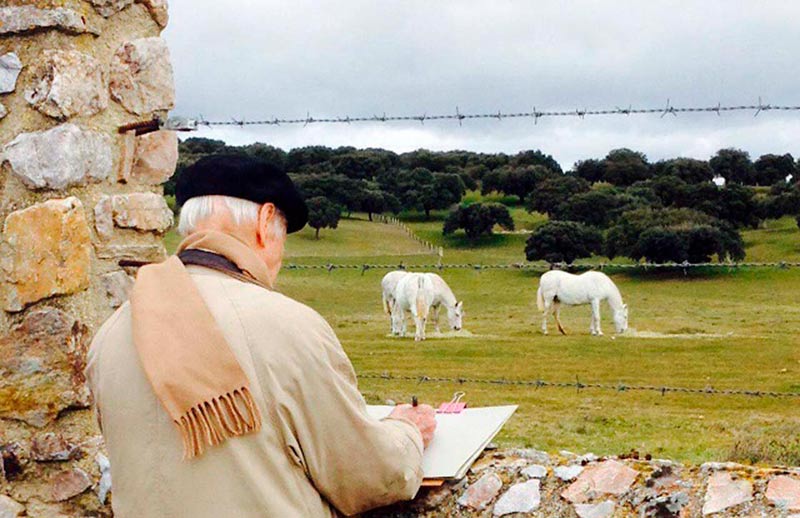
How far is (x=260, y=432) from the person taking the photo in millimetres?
2260

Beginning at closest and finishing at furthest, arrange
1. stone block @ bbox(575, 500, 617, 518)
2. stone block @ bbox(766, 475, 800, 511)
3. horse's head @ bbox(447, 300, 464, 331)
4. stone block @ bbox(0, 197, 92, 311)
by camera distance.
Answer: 1. stone block @ bbox(766, 475, 800, 511)
2. stone block @ bbox(575, 500, 617, 518)
3. stone block @ bbox(0, 197, 92, 311)
4. horse's head @ bbox(447, 300, 464, 331)

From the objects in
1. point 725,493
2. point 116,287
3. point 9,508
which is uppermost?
point 116,287

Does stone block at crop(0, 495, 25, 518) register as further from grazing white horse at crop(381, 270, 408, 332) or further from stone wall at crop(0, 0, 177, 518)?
grazing white horse at crop(381, 270, 408, 332)

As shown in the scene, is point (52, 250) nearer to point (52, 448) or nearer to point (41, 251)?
point (41, 251)

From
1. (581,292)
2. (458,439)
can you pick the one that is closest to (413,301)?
(581,292)

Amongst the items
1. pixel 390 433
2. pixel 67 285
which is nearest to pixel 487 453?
pixel 390 433

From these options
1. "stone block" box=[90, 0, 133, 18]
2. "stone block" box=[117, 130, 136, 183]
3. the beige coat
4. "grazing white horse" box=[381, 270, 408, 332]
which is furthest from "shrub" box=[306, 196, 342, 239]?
"grazing white horse" box=[381, 270, 408, 332]

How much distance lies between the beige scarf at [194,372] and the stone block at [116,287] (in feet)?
6.56

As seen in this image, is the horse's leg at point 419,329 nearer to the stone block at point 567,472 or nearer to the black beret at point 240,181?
the stone block at point 567,472

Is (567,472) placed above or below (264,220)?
below

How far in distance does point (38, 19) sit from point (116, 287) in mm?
1134

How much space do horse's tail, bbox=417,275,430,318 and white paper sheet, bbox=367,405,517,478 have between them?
39.6ft

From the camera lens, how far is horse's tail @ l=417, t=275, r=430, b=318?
1592 centimetres

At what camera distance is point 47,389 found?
404cm
